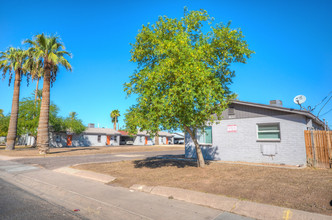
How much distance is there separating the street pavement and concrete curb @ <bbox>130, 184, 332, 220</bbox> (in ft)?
0.93

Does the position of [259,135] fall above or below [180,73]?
below

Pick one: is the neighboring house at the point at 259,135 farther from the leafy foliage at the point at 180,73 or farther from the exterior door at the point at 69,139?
the exterior door at the point at 69,139

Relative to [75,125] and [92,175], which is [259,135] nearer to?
[92,175]

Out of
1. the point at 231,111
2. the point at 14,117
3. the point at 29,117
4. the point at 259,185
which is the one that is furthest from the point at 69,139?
the point at 259,185

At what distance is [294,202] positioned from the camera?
18.9ft

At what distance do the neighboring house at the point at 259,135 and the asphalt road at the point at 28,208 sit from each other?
24.5 ft

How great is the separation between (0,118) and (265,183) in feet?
138

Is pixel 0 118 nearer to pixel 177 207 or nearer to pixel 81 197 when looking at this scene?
pixel 81 197

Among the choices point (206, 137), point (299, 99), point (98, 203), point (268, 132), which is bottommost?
point (98, 203)

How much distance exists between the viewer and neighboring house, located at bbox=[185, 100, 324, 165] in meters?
12.2

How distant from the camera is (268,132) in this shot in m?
13.3

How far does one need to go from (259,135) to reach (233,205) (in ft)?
30.3

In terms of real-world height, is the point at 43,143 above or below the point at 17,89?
below

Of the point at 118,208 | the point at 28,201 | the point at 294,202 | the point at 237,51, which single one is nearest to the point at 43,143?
the point at 28,201
